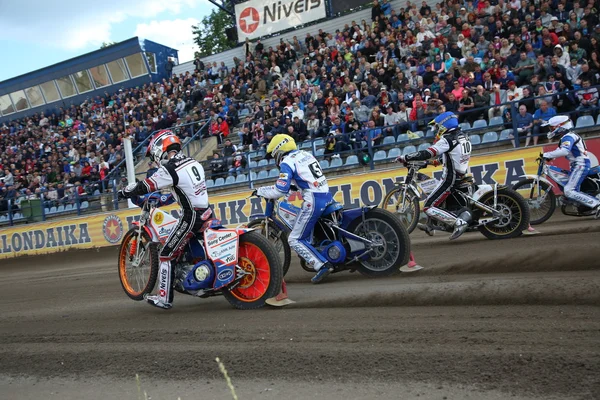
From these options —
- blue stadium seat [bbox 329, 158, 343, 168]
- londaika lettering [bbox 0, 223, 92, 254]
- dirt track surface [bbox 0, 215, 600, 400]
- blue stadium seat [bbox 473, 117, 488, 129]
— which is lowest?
londaika lettering [bbox 0, 223, 92, 254]

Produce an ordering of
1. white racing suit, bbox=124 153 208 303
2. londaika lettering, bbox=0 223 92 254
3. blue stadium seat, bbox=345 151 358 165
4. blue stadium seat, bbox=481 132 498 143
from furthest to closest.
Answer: londaika lettering, bbox=0 223 92 254 → blue stadium seat, bbox=345 151 358 165 → blue stadium seat, bbox=481 132 498 143 → white racing suit, bbox=124 153 208 303

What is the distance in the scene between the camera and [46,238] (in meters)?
19.6

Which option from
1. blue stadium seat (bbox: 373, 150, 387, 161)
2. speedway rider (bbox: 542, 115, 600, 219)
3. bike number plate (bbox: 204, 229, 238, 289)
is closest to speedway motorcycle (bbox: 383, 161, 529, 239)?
speedway rider (bbox: 542, 115, 600, 219)

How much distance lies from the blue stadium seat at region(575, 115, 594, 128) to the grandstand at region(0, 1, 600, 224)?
3 centimetres

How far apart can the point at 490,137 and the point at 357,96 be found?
5.00 meters

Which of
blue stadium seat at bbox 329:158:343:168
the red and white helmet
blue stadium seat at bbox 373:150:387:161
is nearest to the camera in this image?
the red and white helmet

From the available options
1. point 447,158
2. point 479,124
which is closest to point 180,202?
point 447,158

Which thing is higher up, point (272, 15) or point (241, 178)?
point (272, 15)

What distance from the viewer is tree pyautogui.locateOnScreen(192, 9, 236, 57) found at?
2559 inches

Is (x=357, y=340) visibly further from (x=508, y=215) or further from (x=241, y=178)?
(x=241, y=178)

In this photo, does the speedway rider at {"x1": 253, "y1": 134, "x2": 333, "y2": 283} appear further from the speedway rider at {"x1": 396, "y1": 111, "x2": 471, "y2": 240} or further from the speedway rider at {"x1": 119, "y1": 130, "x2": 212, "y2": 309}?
the speedway rider at {"x1": 396, "y1": 111, "x2": 471, "y2": 240}

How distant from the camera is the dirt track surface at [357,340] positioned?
338 centimetres

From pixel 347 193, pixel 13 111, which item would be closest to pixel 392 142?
pixel 347 193

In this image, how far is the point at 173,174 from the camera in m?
5.93
